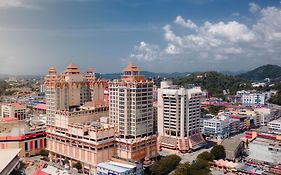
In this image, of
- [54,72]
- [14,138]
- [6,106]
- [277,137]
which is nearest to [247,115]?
[277,137]

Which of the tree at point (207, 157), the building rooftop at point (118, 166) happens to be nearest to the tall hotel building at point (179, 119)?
the tree at point (207, 157)

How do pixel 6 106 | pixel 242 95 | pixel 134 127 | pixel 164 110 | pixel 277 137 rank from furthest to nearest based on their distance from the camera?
pixel 242 95 → pixel 6 106 → pixel 164 110 → pixel 277 137 → pixel 134 127

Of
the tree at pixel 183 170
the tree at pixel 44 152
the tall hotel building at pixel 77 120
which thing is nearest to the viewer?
the tree at pixel 183 170

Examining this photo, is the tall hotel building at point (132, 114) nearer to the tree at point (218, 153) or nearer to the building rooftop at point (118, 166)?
the building rooftop at point (118, 166)

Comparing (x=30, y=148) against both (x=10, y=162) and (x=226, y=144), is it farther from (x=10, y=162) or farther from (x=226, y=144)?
(x=226, y=144)

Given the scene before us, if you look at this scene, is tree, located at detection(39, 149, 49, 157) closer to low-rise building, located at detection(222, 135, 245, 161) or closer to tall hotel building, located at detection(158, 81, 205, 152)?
tall hotel building, located at detection(158, 81, 205, 152)

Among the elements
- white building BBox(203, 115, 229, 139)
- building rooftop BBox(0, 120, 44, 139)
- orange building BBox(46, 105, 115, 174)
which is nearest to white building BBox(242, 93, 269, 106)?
white building BBox(203, 115, 229, 139)

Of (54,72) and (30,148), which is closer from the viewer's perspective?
(30,148)
